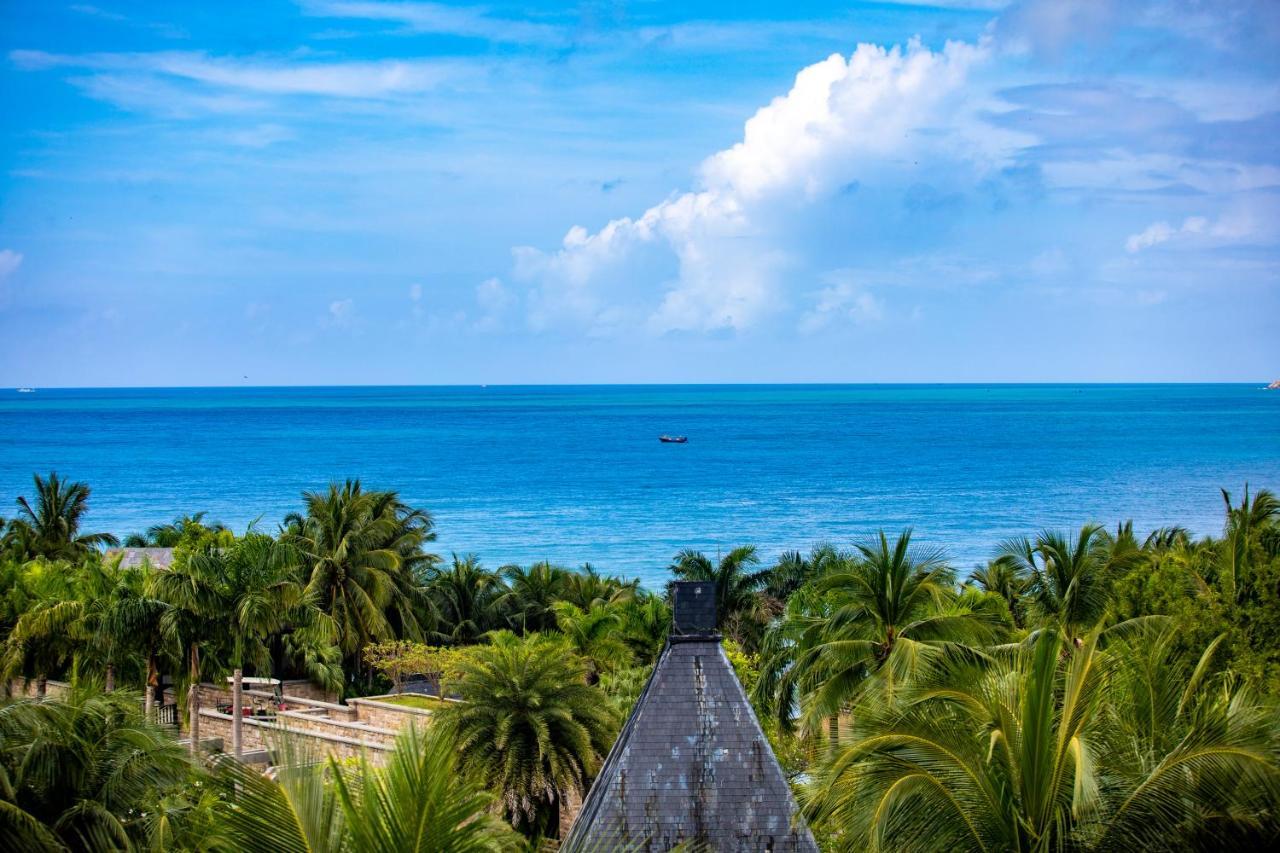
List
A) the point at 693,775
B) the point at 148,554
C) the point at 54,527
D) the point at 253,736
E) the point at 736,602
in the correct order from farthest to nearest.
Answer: the point at 54,527
the point at 148,554
the point at 736,602
the point at 253,736
the point at 693,775

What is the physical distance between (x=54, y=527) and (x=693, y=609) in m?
45.6

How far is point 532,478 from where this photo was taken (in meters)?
133

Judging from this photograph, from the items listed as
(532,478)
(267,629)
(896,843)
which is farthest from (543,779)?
(532,478)

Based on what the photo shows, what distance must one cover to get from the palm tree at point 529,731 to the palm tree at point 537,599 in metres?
21.8

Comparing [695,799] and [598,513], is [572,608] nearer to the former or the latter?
[695,799]

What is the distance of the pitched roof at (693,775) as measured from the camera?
11.9 m

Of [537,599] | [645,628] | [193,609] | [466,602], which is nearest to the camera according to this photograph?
[193,609]

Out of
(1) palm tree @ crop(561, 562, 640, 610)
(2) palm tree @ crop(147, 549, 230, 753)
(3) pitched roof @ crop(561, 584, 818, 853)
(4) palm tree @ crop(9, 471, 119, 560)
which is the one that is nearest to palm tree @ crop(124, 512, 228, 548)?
(4) palm tree @ crop(9, 471, 119, 560)

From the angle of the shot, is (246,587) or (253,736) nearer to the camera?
(246,587)

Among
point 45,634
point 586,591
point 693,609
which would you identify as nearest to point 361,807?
point 693,609

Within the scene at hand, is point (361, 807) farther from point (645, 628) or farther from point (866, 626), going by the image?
point (645, 628)

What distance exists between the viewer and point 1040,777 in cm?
995

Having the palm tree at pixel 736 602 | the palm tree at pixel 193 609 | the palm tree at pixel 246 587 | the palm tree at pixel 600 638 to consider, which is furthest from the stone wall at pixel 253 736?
the palm tree at pixel 736 602

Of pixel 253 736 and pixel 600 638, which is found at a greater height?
pixel 600 638
